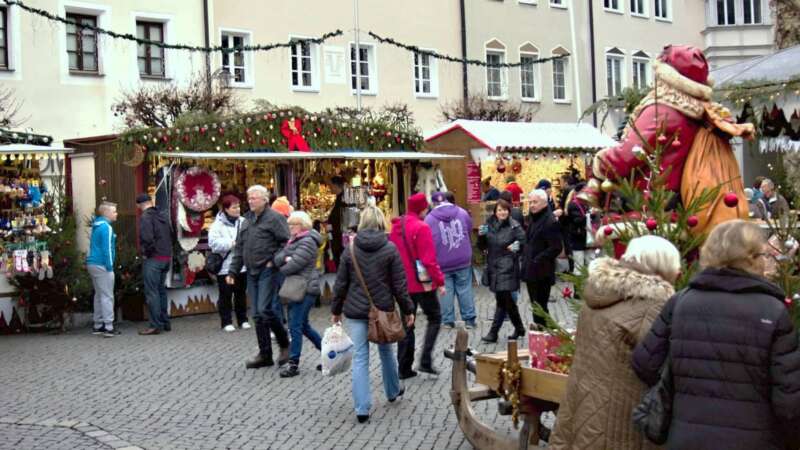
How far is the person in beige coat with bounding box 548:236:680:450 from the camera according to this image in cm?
520

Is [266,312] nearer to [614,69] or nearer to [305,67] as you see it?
[305,67]

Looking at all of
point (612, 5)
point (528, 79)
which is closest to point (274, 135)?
point (528, 79)

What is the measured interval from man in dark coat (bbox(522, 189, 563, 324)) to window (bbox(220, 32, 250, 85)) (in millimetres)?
15782

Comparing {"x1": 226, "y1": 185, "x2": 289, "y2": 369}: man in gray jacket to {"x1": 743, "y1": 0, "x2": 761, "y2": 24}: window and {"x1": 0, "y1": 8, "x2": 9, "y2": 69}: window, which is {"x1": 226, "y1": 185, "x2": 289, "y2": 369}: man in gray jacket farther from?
{"x1": 743, "y1": 0, "x2": 761, "y2": 24}: window

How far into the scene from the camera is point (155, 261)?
15.0 metres

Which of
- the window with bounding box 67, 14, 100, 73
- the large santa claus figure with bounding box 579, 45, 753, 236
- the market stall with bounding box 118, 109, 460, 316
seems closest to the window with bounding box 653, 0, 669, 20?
the window with bounding box 67, 14, 100, 73

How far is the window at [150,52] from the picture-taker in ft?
84.9

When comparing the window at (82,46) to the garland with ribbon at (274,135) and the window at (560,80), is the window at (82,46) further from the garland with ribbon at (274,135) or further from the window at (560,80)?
the window at (560,80)

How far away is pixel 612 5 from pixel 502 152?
60.9 ft

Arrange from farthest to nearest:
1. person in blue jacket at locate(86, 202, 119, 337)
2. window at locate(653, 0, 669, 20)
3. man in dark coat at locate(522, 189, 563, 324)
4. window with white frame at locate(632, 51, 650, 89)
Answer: window at locate(653, 0, 669, 20)
window with white frame at locate(632, 51, 650, 89)
person in blue jacket at locate(86, 202, 119, 337)
man in dark coat at locate(522, 189, 563, 324)

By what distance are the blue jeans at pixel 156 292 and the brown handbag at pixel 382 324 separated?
6.43m

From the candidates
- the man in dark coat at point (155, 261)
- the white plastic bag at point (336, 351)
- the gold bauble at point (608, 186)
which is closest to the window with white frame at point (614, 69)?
the man in dark coat at point (155, 261)

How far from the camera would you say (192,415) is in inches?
371

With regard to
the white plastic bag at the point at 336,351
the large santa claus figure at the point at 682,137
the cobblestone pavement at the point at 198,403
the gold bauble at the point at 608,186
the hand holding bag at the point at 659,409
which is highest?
the large santa claus figure at the point at 682,137
